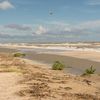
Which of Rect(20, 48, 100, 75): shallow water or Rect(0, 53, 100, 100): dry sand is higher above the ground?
Rect(20, 48, 100, 75): shallow water

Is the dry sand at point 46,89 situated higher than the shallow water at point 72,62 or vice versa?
the shallow water at point 72,62

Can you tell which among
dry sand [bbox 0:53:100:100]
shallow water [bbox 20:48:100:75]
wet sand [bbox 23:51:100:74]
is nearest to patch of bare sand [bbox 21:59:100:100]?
dry sand [bbox 0:53:100:100]

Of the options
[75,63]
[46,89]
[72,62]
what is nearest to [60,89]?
[46,89]

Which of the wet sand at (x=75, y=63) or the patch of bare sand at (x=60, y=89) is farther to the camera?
the wet sand at (x=75, y=63)

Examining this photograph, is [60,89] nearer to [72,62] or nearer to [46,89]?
[46,89]

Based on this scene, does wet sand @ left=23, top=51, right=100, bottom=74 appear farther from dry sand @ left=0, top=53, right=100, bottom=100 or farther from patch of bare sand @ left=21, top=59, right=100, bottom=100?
patch of bare sand @ left=21, top=59, right=100, bottom=100

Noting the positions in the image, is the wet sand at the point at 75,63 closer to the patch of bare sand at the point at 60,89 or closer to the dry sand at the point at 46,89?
the dry sand at the point at 46,89

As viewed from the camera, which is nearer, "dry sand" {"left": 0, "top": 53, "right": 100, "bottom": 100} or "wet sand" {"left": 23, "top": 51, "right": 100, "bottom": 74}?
"dry sand" {"left": 0, "top": 53, "right": 100, "bottom": 100}

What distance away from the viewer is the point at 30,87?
17.9 m

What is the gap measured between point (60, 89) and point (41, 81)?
3.16 metres

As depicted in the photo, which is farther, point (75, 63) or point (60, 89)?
point (75, 63)

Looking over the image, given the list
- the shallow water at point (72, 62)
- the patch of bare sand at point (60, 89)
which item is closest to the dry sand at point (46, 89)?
the patch of bare sand at point (60, 89)

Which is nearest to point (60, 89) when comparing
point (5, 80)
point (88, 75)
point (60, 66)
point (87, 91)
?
point (87, 91)

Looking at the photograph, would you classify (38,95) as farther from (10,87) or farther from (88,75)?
(88,75)
